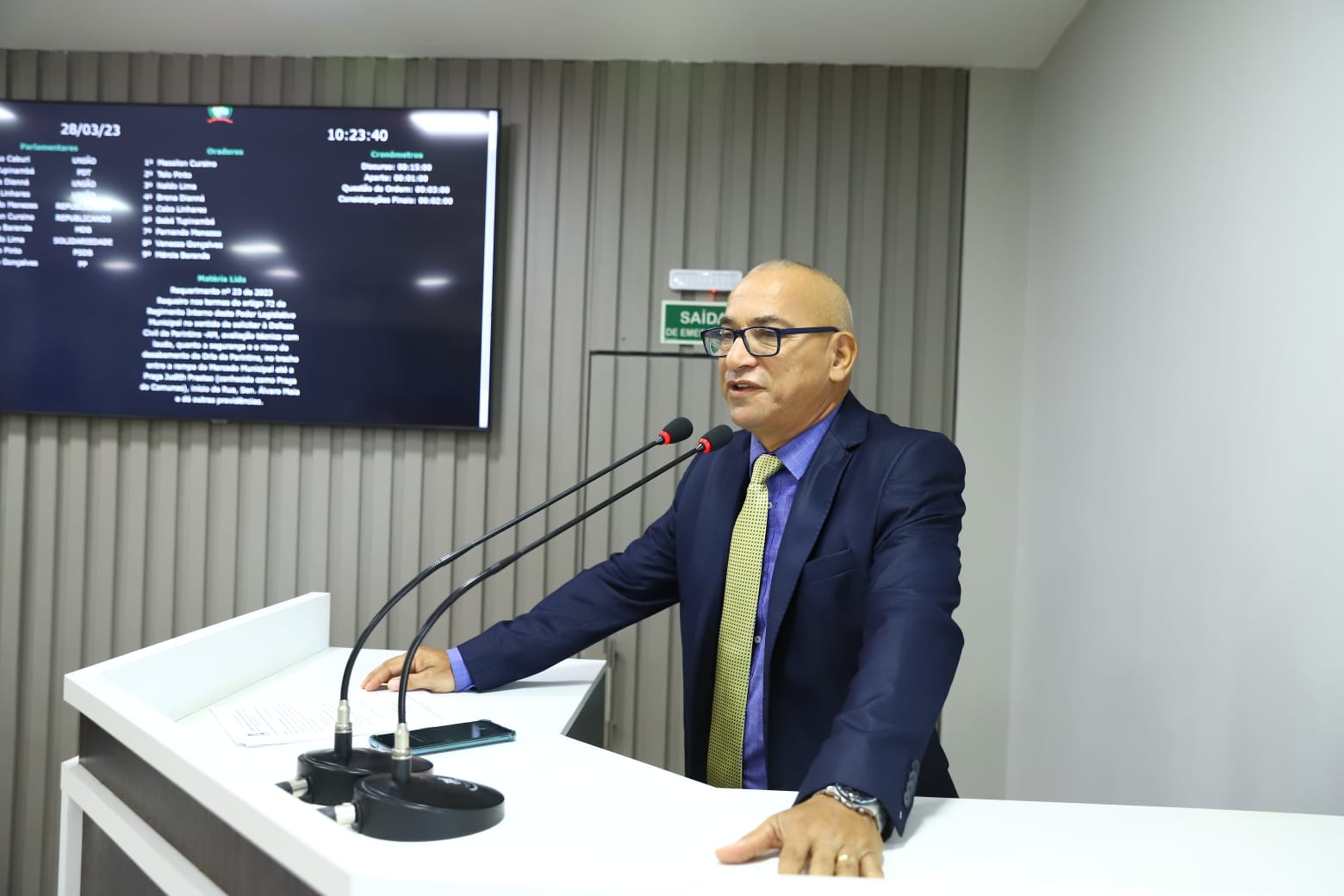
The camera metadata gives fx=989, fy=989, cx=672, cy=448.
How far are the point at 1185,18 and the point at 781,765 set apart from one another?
1.75m

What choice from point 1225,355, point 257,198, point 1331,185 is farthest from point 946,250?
point 257,198

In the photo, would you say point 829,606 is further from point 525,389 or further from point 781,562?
point 525,389

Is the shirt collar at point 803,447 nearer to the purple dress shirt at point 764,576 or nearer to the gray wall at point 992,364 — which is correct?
the purple dress shirt at point 764,576

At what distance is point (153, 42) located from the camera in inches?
126

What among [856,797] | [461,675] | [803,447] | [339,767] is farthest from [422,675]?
[856,797]

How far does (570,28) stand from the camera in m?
2.99

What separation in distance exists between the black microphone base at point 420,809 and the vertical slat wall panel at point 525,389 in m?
2.13

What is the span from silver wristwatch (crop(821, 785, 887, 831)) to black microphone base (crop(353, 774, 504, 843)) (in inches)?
14.5

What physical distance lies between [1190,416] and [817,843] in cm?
144

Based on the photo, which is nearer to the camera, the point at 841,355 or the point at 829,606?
the point at 829,606

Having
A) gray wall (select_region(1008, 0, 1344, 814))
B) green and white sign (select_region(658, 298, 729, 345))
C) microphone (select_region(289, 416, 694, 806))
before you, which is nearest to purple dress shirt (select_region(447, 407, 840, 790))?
microphone (select_region(289, 416, 694, 806))

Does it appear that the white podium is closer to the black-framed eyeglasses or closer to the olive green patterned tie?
the olive green patterned tie

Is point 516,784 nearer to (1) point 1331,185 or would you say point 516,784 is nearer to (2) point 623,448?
(1) point 1331,185

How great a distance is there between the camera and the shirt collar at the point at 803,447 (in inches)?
69.7
